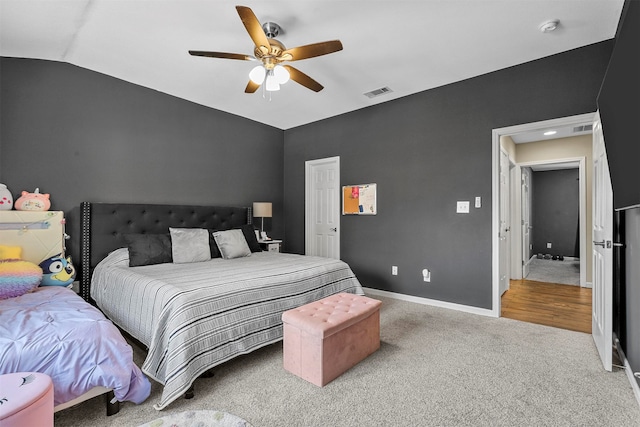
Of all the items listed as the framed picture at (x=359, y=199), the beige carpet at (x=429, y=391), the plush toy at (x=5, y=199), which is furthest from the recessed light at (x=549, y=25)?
the plush toy at (x=5, y=199)

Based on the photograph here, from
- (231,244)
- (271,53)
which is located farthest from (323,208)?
(271,53)

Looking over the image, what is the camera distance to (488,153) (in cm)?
353

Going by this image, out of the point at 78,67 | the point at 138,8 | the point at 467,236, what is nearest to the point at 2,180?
the point at 78,67

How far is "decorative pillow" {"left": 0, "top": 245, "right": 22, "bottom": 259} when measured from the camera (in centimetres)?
256

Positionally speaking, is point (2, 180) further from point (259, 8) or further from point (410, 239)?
point (410, 239)

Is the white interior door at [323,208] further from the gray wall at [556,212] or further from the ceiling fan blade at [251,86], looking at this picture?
the gray wall at [556,212]

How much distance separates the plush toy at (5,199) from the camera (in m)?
2.80

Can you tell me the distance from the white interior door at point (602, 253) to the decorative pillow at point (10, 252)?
185 inches

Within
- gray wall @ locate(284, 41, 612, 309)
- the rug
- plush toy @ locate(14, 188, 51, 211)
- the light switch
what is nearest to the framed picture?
gray wall @ locate(284, 41, 612, 309)

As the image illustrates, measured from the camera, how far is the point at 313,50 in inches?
91.6

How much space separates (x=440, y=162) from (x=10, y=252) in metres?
4.42

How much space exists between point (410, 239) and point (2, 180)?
4440mm

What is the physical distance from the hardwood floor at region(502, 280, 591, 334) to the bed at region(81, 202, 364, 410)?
202 centimetres

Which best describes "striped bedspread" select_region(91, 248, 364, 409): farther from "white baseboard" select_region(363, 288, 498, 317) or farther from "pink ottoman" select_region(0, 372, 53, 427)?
"white baseboard" select_region(363, 288, 498, 317)
